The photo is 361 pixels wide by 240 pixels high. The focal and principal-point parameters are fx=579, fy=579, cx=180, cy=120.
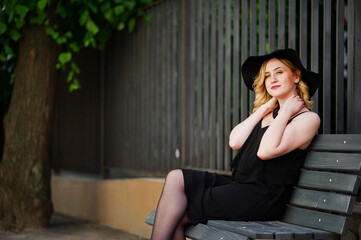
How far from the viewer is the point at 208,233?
3.16 meters

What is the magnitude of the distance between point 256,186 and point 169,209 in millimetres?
545

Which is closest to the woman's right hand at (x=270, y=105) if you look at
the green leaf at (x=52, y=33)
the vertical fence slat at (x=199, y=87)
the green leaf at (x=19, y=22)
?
the vertical fence slat at (x=199, y=87)

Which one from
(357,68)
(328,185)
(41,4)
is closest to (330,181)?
(328,185)

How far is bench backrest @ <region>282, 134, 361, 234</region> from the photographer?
2.96m

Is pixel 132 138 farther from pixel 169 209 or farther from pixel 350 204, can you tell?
pixel 350 204

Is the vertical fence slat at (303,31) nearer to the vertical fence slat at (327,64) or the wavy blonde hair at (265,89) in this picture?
the vertical fence slat at (327,64)

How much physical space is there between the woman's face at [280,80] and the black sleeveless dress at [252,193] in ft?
0.87

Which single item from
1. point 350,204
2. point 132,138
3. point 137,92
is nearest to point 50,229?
point 132,138

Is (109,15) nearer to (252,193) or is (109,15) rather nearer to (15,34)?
(15,34)

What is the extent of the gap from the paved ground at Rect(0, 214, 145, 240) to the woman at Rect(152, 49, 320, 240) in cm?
251

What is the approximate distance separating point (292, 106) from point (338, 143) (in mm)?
341

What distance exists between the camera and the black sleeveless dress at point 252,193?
3.29m

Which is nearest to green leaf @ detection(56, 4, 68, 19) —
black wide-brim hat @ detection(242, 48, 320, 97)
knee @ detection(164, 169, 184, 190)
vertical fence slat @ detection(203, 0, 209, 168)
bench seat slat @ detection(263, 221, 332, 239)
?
vertical fence slat @ detection(203, 0, 209, 168)

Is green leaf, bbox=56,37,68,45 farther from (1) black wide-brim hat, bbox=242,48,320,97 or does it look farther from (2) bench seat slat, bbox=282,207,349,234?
(2) bench seat slat, bbox=282,207,349,234
